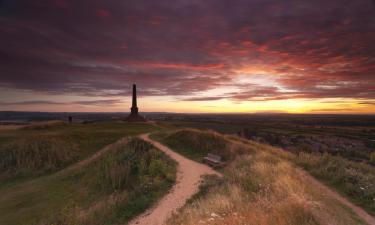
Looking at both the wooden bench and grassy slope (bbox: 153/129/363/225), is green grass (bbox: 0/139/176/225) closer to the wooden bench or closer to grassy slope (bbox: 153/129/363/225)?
the wooden bench

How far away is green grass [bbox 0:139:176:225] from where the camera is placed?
11445 millimetres

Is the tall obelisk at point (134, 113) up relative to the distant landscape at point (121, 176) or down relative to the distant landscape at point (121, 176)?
up

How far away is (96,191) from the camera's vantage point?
672 inches

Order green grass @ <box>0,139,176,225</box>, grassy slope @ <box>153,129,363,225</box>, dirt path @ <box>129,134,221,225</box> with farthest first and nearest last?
green grass @ <box>0,139,176,225</box> → dirt path @ <box>129,134,221,225</box> → grassy slope @ <box>153,129,363,225</box>

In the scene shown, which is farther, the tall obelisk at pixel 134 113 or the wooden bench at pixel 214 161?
the tall obelisk at pixel 134 113

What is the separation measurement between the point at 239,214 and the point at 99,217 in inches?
275

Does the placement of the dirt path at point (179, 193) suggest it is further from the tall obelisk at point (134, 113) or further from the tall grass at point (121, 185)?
the tall obelisk at point (134, 113)

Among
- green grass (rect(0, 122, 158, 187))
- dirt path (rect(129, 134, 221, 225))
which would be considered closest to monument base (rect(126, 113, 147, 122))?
green grass (rect(0, 122, 158, 187))

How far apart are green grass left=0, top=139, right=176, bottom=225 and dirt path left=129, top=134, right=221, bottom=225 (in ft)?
1.84

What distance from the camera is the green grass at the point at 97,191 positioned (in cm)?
1145

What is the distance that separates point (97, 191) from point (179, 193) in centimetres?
791

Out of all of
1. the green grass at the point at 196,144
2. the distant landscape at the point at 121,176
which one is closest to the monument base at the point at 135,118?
the distant landscape at the point at 121,176

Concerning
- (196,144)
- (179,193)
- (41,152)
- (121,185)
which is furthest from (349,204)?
(41,152)

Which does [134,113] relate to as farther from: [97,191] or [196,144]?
[97,191]
